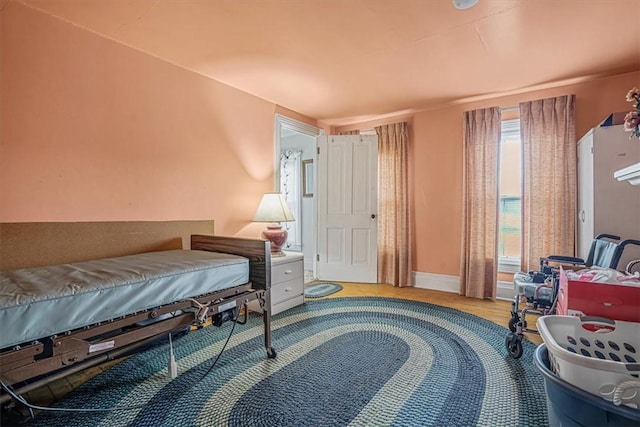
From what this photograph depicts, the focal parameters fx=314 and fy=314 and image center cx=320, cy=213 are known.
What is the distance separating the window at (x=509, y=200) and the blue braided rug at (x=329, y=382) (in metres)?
1.19

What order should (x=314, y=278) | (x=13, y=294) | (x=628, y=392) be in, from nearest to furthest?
(x=628, y=392) → (x=13, y=294) → (x=314, y=278)

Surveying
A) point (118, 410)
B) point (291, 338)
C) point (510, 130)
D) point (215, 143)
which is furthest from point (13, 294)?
point (510, 130)

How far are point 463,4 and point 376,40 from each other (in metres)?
0.62

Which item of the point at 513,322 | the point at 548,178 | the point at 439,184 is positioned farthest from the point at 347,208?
the point at 513,322

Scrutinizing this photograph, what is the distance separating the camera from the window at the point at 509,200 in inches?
136

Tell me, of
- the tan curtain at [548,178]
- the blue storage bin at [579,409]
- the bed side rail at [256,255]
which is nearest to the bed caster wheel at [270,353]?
the bed side rail at [256,255]

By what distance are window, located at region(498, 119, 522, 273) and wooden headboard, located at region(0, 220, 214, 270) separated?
332 cm

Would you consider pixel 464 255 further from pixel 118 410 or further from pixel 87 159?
pixel 87 159

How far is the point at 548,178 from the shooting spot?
3123 millimetres

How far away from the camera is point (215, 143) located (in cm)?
302

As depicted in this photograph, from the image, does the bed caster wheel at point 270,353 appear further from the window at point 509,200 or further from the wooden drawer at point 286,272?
the window at point 509,200

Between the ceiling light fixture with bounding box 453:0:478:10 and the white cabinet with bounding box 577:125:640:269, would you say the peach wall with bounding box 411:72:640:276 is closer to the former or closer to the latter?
the white cabinet with bounding box 577:125:640:269

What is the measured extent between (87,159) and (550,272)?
11.5 ft

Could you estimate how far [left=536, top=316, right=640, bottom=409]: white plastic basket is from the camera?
102 centimetres
